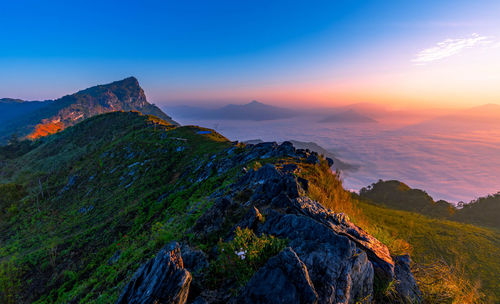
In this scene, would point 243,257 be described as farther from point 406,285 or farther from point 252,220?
point 406,285

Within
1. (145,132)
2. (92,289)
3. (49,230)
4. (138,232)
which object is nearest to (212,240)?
(92,289)

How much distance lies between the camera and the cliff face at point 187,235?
4930 millimetres

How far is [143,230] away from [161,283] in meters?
14.5

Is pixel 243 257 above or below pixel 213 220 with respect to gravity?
above

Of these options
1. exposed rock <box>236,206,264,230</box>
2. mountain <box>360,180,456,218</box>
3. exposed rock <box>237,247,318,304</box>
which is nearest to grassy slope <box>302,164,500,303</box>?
exposed rock <box>237,247,318,304</box>

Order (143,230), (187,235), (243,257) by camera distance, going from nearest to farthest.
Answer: (243,257) → (187,235) → (143,230)

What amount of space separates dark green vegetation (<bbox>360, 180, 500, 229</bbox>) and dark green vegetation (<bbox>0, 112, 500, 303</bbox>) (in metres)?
31.5

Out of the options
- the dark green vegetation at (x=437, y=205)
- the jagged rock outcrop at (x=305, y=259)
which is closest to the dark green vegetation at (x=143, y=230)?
the jagged rock outcrop at (x=305, y=259)

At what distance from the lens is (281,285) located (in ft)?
13.3

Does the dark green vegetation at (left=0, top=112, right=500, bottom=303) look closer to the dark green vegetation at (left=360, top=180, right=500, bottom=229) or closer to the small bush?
the small bush

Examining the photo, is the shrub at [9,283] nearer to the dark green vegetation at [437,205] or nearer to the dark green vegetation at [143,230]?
the dark green vegetation at [143,230]

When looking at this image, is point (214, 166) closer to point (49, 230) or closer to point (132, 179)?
point (132, 179)

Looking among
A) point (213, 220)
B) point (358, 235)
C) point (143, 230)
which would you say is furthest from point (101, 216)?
point (358, 235)

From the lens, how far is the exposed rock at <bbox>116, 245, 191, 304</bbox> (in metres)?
4.70
